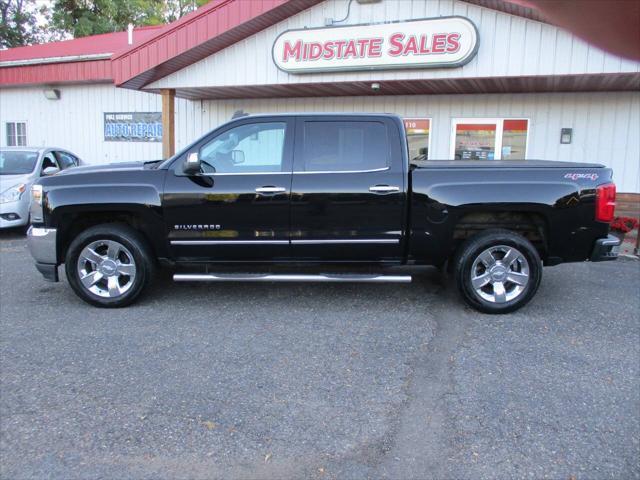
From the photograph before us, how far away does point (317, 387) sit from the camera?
3.62m

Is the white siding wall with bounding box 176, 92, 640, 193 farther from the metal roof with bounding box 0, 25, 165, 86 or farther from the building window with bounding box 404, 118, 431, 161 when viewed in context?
the metal roof with bounding box 0, 25, 165, 86

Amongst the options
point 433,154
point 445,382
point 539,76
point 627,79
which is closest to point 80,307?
point 445,382

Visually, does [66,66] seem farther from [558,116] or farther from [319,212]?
[558,116]

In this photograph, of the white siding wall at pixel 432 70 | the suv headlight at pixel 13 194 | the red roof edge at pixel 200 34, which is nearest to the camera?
the white siding wall at pixel 432 70

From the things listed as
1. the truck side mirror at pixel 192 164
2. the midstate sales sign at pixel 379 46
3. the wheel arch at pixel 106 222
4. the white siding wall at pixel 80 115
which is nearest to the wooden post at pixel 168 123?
the midstate sales sign at pixel 379 46

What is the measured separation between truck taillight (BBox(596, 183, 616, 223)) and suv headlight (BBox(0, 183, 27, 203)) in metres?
8.82

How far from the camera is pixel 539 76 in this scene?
8602mm

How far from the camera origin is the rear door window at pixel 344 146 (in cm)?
521

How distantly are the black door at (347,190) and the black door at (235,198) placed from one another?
156mm

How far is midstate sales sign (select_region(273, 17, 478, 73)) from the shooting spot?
881cm

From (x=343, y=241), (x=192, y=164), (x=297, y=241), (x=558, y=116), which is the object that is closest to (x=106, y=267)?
(x=192, y=164)

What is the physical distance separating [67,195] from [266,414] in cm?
325

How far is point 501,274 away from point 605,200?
1178 mm

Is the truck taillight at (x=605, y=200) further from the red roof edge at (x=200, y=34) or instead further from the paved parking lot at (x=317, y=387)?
the red roof edge at (x=200, y=34)
